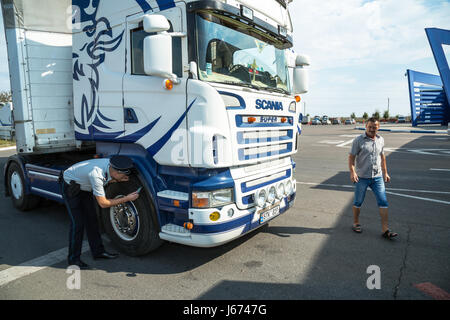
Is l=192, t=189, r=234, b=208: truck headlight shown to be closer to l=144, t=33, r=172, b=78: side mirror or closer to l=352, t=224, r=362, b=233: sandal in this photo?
l=144, t=33, r=172, b=78: side mirror

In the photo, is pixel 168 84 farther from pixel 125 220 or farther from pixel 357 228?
pixel 357 228

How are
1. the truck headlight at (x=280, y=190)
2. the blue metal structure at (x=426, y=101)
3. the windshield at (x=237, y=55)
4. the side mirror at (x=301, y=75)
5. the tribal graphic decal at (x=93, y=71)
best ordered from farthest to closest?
the blue metal structure at (x=426, y=101) → the side mirror at (x=301, y=75) → the truck headlight at (x=280, y=190) → the tribal graphic decal at (x=93, y=71) → the windshield at (x=237, y=55)

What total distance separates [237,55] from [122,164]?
1.94 metres

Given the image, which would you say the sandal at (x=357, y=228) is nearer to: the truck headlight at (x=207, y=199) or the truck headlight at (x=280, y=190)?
the truck headlight at (x=280, y=190)

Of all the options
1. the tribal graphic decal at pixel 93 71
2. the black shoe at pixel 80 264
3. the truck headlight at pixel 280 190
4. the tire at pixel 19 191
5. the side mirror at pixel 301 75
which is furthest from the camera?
the tire at pixel 19 191

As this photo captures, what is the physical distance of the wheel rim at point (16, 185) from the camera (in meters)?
6.00

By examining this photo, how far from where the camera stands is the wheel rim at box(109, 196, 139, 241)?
13.1 ft

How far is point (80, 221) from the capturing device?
3.95m

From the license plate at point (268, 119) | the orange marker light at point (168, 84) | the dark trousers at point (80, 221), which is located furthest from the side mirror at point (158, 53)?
the dark trousers at point (80, 221)

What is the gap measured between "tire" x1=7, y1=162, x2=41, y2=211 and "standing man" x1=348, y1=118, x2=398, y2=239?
18.9 ft

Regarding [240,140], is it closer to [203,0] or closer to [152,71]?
[152,71]

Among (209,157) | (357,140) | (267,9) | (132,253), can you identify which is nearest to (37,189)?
(132,253)

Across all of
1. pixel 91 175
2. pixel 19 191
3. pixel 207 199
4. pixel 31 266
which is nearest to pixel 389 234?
pixel 207 199

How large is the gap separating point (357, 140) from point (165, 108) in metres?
2.93
